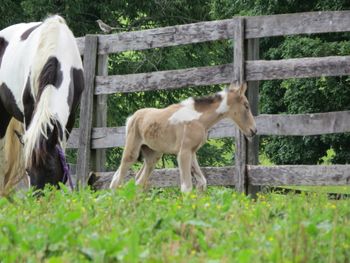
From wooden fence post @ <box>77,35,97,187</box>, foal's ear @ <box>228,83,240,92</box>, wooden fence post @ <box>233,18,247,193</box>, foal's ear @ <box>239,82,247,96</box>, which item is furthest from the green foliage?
foal's ear @ <box>239,82,247,96</box>

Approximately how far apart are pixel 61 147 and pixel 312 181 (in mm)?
2740

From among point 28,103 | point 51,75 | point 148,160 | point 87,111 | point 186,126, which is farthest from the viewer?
point 87,111

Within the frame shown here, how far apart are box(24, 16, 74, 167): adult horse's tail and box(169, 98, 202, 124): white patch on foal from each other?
1.21 meters

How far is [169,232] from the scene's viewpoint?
3.80 m

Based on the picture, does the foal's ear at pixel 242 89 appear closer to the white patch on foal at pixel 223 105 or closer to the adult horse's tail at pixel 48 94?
the white patch on foal at pixel 223 105

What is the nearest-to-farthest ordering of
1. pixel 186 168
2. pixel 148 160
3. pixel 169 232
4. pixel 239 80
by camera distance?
1. pixel 169 232
2. pixel 186 168
3. pixel 148 160
4. pixel 239 80

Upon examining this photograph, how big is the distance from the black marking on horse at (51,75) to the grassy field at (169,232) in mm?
2594

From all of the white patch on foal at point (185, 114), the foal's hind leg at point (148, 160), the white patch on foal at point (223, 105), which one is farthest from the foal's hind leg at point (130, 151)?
the white patch on foal at point (223, 105)

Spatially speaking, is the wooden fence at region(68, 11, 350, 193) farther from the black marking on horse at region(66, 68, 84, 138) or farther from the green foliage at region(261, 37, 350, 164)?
the green foliage at region(261, 37, 350, 164)

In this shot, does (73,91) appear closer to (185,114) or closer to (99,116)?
(185,114)

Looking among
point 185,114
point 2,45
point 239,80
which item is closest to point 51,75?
point 185,114

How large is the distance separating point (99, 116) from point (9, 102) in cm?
243

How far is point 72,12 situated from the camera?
17.8 metres

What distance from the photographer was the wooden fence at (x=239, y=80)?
8516mm
